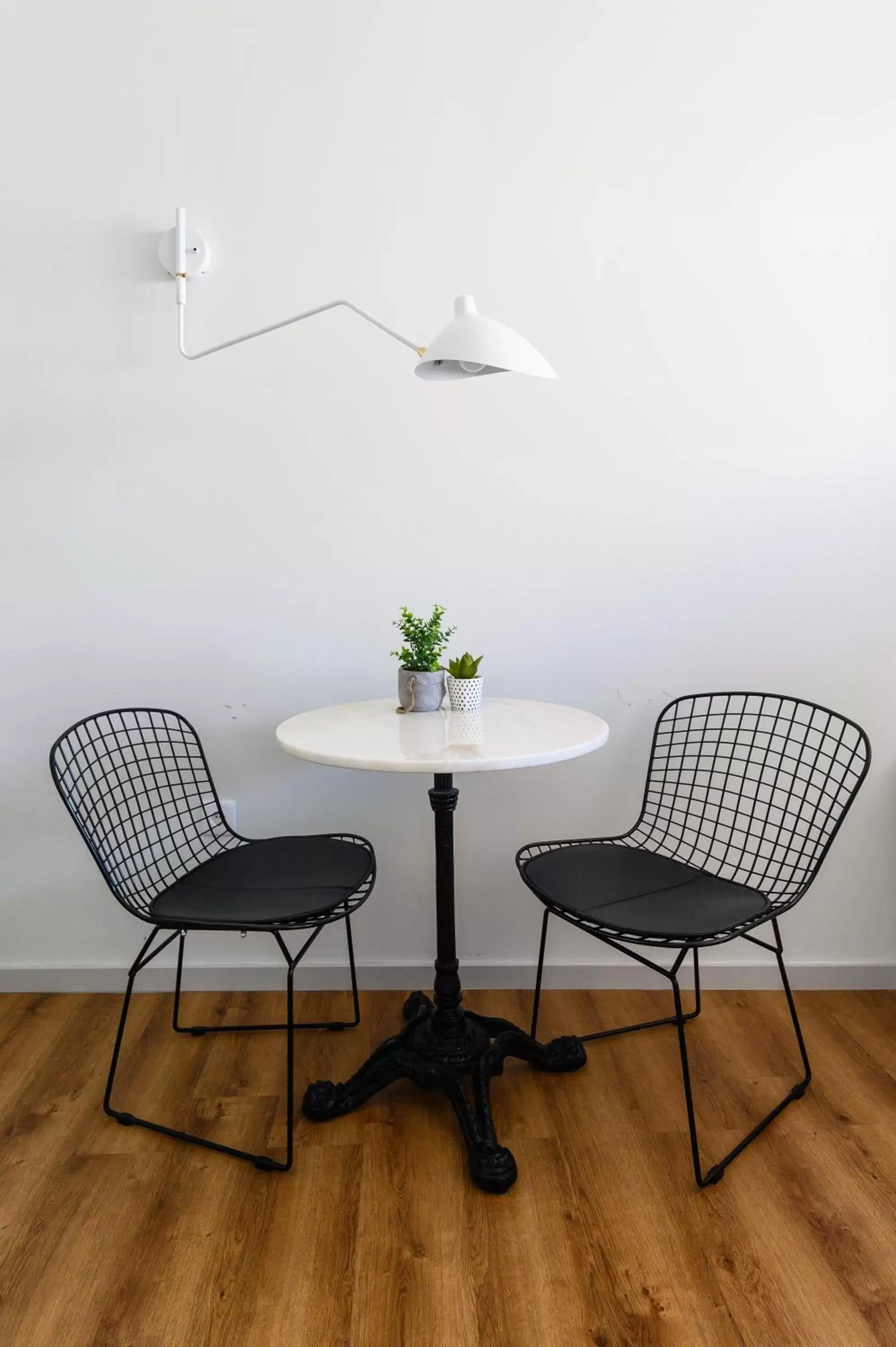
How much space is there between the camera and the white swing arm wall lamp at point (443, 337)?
1493mm

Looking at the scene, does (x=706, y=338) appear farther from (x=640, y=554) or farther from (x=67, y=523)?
(x=67, y=523)

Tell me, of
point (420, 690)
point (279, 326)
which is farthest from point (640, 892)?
point (279, 326)

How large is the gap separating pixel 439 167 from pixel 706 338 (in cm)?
80

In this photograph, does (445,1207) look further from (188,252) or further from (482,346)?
(188,252)

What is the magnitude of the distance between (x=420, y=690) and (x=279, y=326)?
912 mm

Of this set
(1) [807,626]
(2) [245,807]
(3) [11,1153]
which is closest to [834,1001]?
(1) [807,626]

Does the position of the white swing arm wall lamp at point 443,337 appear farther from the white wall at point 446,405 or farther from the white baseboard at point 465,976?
the white baseboard at point 465,976

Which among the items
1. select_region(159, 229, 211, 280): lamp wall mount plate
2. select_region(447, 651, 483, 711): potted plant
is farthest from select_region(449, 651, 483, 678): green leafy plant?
select_region(159, 229, 211, 280): lamp wall mount plate

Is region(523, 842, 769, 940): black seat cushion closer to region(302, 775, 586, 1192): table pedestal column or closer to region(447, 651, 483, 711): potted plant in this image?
region(302, 775, 586, 1192): table pedestal column

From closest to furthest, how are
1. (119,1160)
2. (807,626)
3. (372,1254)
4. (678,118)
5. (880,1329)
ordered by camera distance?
(880,1329) < (372,1254) < (119,1160) < (678,118) < (807,626)

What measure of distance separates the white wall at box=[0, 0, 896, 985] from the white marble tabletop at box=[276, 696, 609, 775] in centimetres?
31

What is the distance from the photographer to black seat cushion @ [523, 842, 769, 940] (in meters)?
1.55

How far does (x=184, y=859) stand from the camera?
2230 millimetres

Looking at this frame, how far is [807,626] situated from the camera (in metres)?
2.16
